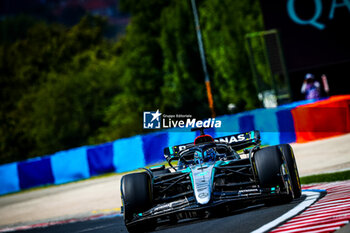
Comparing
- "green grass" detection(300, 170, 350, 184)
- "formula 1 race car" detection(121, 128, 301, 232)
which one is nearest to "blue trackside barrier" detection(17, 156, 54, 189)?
"green grass" detection(300, 170, 350, 184)

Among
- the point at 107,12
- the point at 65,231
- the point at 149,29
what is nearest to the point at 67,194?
the point at 65,231

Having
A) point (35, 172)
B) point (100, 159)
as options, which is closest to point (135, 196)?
point (100, 159)

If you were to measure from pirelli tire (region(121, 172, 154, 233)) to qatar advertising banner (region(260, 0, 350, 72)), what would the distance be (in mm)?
14690

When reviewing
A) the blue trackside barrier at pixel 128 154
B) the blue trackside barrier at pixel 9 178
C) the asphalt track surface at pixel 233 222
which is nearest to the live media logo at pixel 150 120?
the asphalt track surface at pixel 233 222

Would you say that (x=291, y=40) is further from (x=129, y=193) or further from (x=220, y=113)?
(x=220, y=113)

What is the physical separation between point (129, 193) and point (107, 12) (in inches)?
5788

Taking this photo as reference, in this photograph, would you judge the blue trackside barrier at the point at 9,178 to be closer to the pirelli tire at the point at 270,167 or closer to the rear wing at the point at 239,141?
the rear wing at the point at 239,141

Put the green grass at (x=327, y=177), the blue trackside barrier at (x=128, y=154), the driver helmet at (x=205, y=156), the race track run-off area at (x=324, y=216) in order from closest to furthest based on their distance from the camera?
the race track run-off area at (x=324, y=216) → the driver helmet at (x=205, y=156) → the green grass at (x=327, y=177) → the blue trackside barrier at (x=128, y=154)

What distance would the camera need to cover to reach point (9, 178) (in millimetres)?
25781

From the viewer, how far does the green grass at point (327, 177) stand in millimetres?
11219

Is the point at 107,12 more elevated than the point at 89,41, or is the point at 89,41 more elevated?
the point at 107,12

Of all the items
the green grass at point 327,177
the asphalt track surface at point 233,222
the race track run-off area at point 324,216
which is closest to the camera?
the race track run-off area at point 324,216

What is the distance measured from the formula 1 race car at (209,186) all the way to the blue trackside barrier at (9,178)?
17.5 meters

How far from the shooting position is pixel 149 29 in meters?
50.3
